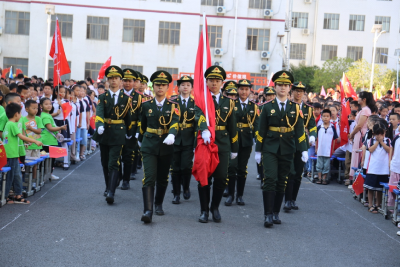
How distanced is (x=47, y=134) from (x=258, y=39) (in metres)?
30.6

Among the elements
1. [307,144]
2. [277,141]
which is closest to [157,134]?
[277,141]

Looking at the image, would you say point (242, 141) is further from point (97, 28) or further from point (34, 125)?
point (97, 28)

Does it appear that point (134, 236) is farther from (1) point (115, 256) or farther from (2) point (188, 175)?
(2) point (188, 175)

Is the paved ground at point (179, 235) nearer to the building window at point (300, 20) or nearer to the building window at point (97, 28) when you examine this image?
the building window at point (97, 28)

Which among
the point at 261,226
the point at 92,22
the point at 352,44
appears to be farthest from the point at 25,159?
the point at 352,44

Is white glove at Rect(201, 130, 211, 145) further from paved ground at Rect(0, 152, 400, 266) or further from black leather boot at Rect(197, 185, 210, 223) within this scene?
paved ground at Rect(0, 152, 400, 266)

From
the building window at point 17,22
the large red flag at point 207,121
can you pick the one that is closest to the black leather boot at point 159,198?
the large red flag at point 207,121

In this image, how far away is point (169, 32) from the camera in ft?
125

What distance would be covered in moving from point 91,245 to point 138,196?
129 inches

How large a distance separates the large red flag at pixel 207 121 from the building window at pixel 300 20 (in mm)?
51513

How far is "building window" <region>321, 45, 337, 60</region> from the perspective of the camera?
5525 cm

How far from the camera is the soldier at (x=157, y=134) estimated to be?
290 inches

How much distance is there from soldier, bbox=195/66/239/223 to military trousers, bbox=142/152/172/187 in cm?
61

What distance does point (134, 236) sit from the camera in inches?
256
